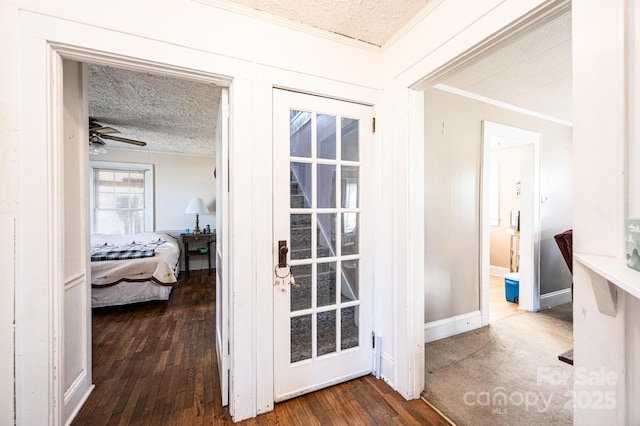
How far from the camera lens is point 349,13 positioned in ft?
5.10

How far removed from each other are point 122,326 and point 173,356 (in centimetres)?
104

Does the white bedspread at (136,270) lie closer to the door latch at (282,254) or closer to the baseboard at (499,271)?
the door latch at (282,254)

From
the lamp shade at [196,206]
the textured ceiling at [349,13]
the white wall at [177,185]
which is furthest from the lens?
the white wall at [177,185]

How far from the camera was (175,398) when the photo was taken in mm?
1690

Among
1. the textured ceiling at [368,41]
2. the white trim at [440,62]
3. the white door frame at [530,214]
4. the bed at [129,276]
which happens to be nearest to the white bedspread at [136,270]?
the bed at [129,276]

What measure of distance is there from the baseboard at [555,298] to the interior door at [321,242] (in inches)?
107

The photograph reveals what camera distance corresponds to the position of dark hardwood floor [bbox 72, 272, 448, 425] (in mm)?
1516

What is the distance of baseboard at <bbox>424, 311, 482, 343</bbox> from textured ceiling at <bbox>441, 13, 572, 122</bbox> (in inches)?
87.2

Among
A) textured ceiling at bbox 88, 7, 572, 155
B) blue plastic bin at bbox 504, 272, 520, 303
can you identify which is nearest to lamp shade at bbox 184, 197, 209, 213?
textured ceiling at bbox 88, 7, 572, 155

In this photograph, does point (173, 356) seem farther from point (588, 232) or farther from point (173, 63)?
point (588, 232)

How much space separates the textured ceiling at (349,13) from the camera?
1.48 metres

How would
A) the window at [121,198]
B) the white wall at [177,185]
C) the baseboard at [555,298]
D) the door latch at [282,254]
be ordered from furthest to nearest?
the white wall at [177,185] < the window at [121,198] < the baseboard at [555,298] < the door latch at [282,254]

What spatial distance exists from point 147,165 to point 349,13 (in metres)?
5.18

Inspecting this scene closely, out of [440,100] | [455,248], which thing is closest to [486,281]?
[455,248]
